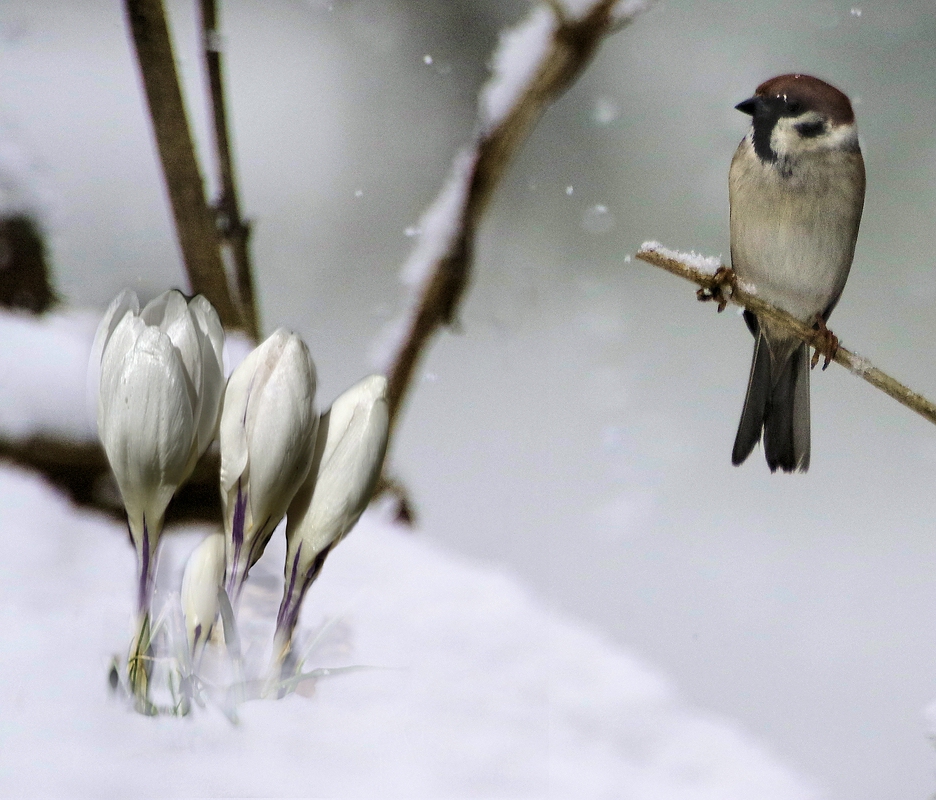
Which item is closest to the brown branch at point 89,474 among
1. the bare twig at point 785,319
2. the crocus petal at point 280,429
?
the crocus petal at point 280,429

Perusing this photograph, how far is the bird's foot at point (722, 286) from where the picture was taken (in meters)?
0.46

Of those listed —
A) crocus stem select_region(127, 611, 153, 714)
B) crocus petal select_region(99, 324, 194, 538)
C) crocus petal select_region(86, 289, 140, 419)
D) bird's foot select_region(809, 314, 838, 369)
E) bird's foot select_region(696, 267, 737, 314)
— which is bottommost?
crocus stem select_region(127, 611, 153, 714)

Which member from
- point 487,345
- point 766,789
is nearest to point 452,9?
point 487,345

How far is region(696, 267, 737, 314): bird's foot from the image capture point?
0.46 meters

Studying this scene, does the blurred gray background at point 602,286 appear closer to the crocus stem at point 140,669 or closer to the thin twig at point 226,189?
the thin twig at point 226,189

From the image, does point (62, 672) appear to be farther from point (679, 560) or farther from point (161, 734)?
point (679, 560)

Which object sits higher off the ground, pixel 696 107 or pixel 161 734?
pixel 696 107

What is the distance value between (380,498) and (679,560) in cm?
19

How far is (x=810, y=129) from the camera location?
44cm

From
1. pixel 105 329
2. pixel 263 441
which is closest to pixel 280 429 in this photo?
pixel 263 441

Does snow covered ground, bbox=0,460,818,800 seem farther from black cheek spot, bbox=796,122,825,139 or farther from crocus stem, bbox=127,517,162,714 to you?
black cheek spot, bbox=796,122,825,139

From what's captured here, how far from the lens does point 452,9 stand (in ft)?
1.59

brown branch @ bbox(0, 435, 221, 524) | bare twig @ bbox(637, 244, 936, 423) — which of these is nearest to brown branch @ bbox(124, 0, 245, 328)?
brown branch @ bbox(0, 435, 221, 524)

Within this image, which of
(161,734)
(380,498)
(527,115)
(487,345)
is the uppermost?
(527,115)
